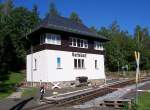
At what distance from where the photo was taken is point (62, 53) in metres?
38.8

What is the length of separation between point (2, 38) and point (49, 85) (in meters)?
27.3

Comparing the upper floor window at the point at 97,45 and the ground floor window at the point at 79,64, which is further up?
the upper floor window at the point at 97,45

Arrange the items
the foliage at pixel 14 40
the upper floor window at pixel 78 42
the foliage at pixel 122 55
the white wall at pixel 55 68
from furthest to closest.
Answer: the foliage at pixel 122 55 < the foliage at pixel 14 40 < the upper floor window at pixel 78 42 < the white wall at pixel 55 68

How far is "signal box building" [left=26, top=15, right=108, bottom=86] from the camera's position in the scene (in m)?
37.5

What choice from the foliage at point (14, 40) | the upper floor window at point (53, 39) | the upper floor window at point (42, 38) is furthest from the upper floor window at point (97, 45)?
the foliage at point (14, 40)

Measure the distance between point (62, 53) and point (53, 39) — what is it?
2.19m

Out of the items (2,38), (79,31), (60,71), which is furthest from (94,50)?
(2,38)

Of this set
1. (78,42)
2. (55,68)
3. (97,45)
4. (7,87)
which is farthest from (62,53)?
(97,45)

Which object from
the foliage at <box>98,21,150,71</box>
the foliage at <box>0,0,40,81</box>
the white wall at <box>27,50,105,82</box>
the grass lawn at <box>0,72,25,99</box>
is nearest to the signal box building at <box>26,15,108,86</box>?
the white wall at <box>27,50,105,82</box>

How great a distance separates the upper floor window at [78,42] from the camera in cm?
4106

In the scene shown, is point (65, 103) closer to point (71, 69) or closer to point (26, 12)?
point (71, 69)

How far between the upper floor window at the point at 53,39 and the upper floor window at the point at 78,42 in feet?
7.98

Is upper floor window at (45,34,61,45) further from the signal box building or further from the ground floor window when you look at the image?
the ground floor window

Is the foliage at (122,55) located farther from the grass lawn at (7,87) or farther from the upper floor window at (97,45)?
the grass lawn at (7,87)
